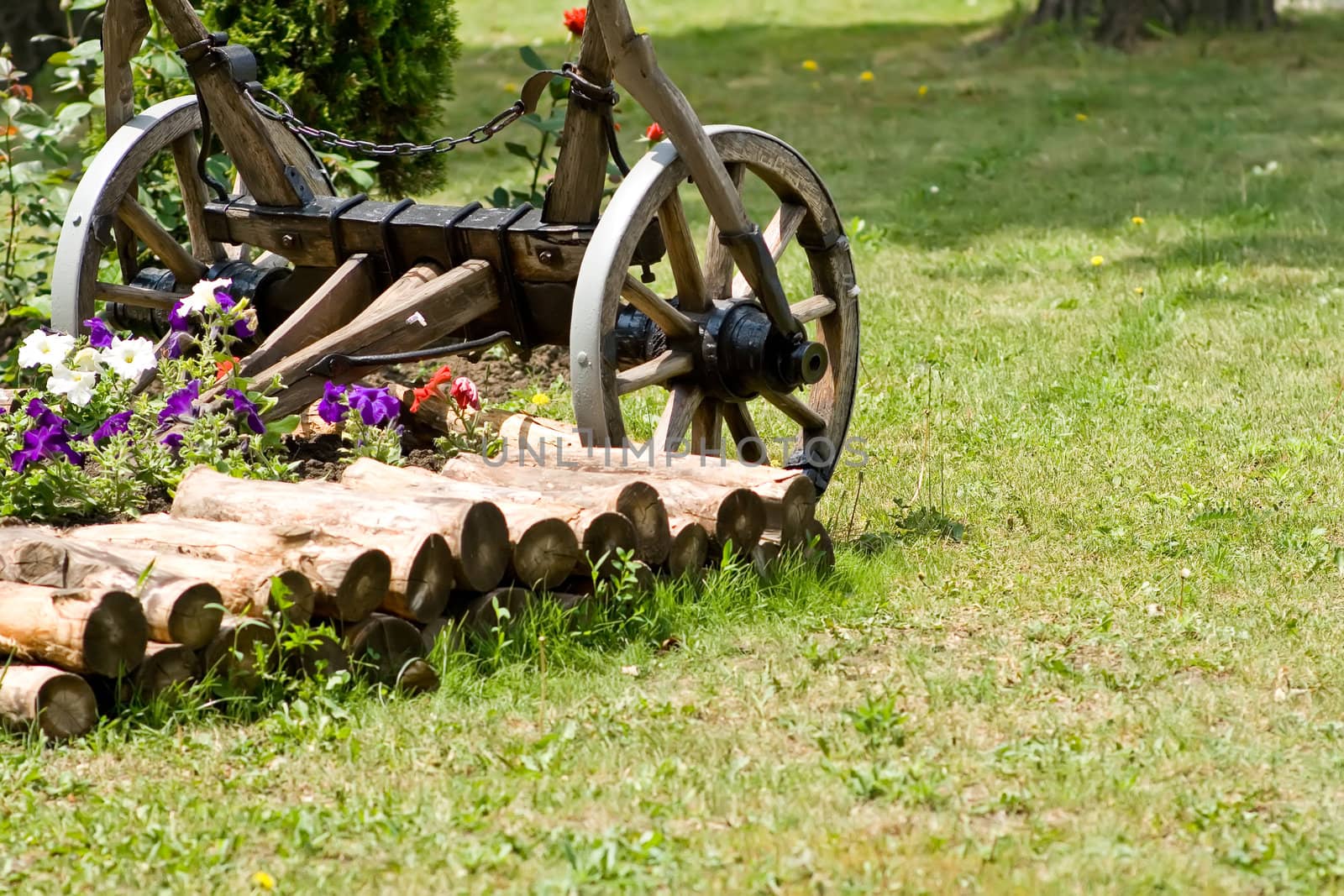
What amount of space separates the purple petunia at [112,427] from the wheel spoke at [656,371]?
49.3 inches

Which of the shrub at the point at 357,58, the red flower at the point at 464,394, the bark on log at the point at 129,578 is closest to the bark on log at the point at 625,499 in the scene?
the red flower at the point at 464,394

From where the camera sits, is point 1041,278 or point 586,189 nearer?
point 586,189

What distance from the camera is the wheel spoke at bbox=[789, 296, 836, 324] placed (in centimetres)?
459

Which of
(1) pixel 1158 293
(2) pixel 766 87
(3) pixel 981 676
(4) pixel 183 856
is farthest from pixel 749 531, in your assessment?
(2) pixel 766 87

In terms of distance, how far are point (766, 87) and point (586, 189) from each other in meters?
9.65

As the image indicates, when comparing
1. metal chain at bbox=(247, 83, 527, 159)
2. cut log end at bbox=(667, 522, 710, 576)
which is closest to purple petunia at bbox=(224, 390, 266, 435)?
metal chain at bbox=(247, 83, 527, 159)

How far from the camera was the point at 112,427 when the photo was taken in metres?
4.05

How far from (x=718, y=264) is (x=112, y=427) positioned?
1682mm

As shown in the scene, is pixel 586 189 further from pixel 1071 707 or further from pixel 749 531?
pixel 1071 707

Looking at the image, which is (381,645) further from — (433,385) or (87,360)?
(433,385)

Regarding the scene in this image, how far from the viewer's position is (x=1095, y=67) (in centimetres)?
1353

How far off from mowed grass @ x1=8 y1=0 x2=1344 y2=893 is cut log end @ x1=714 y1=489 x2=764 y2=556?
9 centimetres

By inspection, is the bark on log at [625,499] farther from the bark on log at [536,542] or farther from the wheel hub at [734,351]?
the wheel hub at [734,351]

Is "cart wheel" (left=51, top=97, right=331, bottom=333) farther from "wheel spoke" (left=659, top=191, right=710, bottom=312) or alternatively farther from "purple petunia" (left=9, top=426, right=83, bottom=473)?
"wheel spoke" (left=659, top=191, right=710, bottom=312)
